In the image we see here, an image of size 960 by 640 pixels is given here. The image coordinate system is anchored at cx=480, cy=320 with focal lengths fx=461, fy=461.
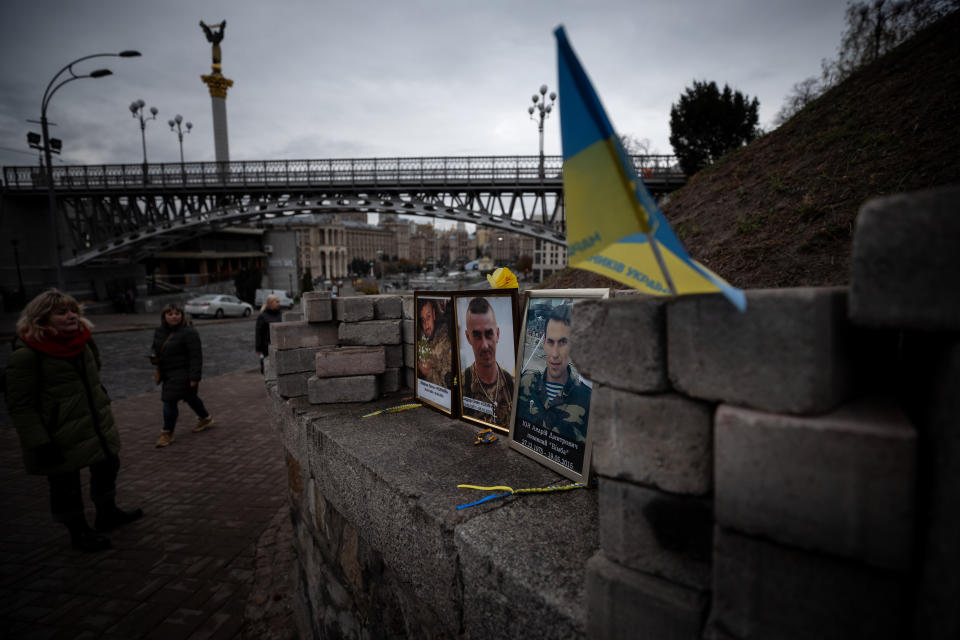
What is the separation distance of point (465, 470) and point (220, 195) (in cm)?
4075

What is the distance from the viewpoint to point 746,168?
9.30m

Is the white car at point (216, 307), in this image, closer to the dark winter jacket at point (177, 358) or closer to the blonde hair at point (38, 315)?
the dark winter jacket at point (177, 358)

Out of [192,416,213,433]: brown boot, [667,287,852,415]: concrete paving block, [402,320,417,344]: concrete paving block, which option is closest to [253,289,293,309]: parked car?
[192,416,213,433]: brown boot

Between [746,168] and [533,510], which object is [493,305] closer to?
[533,510]

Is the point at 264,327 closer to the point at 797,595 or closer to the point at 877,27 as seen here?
the point at 797,595

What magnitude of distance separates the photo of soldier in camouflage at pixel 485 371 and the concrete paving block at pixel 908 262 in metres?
1.92

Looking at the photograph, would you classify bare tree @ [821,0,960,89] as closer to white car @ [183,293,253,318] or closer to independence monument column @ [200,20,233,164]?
white car @ [183,293,253,318]

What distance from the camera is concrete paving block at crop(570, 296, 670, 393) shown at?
130 cm

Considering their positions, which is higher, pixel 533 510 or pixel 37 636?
pixel 533 510

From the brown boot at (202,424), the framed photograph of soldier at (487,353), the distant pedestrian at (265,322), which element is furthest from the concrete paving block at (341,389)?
the distant pedestrian at (265,322)

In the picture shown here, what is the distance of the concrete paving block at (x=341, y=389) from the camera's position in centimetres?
360

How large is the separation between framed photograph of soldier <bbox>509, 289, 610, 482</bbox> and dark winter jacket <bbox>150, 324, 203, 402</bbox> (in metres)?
5.90

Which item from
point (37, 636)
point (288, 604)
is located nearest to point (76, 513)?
point (37, 636)

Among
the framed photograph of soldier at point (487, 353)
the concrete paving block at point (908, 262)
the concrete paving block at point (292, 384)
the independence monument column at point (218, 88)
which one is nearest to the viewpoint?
the concrete paving block at point (908, 262)
